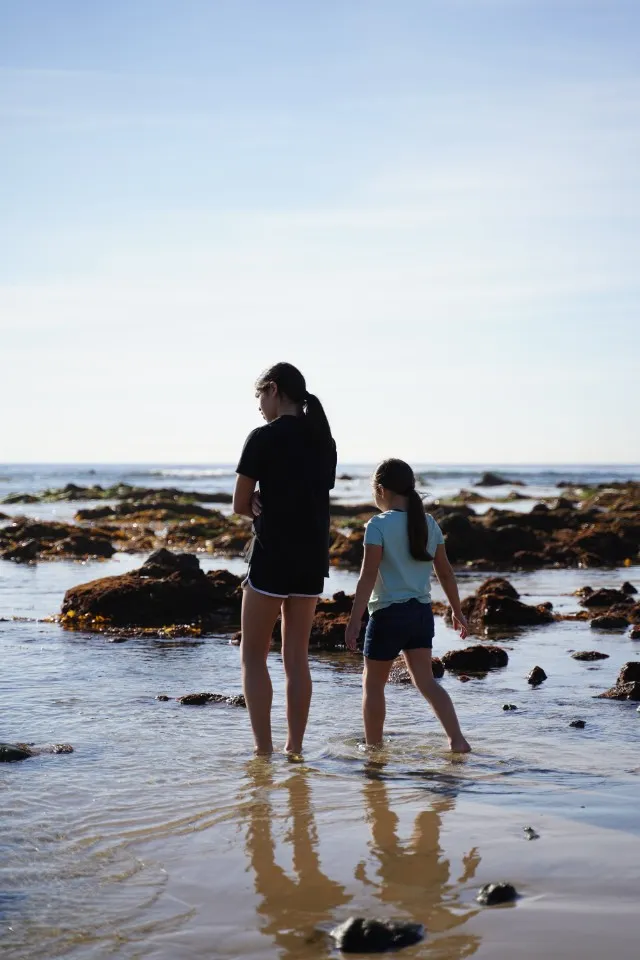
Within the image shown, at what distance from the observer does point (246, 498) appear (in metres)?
5.91

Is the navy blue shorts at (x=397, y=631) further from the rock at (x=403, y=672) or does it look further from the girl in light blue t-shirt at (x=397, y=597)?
the rock at (x=403, y=672)

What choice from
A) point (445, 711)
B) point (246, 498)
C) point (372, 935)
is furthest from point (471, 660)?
point (372, 935)

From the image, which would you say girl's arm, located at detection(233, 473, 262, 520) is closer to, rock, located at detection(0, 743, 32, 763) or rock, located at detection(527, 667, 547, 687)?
rock, located at detection(0, 743, 32, 763)

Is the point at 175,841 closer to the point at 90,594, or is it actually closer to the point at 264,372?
the point at 264,372

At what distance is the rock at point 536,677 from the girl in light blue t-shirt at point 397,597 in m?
2.19

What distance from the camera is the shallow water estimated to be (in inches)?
140

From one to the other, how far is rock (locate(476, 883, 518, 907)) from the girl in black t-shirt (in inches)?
93.1

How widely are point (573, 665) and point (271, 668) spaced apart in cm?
243

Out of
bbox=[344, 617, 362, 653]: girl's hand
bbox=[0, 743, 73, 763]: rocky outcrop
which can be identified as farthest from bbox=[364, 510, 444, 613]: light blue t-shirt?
bbox=[0, 743, 73, 763]: rocky outcrop

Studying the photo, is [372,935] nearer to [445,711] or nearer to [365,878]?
[365,878]

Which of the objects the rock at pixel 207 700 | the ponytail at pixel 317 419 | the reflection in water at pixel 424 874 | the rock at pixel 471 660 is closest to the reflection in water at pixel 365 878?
the reflection in water at pixel 424 874

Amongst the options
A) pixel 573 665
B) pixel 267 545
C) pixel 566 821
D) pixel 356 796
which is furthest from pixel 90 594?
pixel 566 821

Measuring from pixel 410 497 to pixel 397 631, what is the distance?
0.75 metres

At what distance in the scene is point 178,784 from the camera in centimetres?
536
